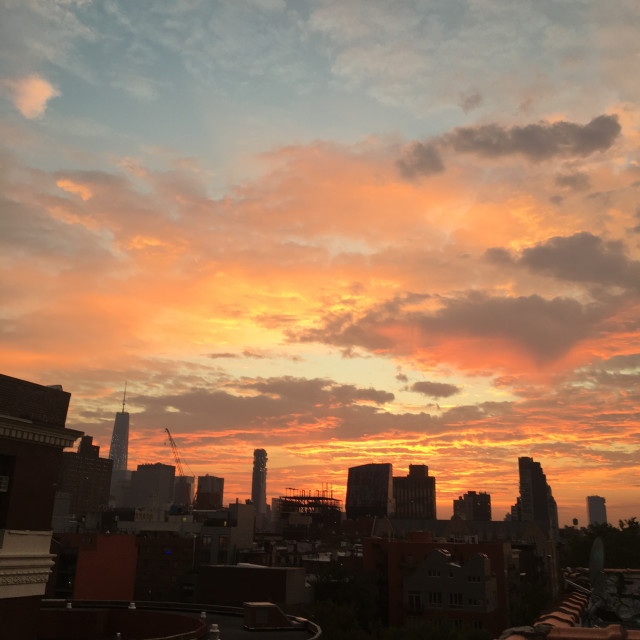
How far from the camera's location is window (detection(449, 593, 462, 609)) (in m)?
89.2

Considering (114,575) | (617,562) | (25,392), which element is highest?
(25,392)

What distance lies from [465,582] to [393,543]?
1371cm

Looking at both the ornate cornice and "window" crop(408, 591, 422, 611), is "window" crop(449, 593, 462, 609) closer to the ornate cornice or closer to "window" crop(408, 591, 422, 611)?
"window" crop(408, 591, 422, 611)

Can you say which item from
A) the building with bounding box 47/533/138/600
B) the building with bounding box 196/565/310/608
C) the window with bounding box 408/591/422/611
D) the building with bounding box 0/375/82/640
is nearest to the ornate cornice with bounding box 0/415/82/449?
the building with bounding box 0/375/82/640

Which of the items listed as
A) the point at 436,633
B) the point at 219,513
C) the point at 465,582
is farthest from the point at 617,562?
the point at 219,513

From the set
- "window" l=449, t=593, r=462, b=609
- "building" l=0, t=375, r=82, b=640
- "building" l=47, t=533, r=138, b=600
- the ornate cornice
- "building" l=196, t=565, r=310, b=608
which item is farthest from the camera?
"building" l=47, t=533, r=138, b=600

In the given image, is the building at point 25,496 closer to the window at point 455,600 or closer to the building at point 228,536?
the window at point 455,600

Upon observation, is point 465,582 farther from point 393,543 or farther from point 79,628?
point 79,628

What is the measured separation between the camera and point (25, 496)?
24016 millimetres

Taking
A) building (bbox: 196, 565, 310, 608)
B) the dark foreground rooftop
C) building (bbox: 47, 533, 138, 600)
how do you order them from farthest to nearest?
1. building (bbox: 47, 533, 138, 600)
2. building (bbox: 196, 565, 310, 608)
3. the dark foreground rooftop

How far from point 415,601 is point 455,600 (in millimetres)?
6488

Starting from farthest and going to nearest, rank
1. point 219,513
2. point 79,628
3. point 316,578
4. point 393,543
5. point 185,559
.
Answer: point 219,513 < point 185,559 < point 316,578 < point 393,543 < point 79,628

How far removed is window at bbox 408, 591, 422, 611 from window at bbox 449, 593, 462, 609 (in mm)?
4882

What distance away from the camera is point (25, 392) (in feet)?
81.5
